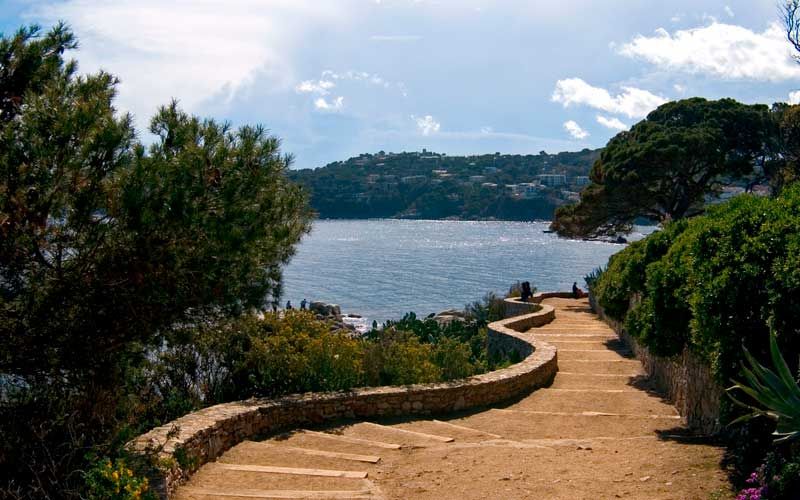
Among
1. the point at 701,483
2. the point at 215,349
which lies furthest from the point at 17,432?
the point at 701,483

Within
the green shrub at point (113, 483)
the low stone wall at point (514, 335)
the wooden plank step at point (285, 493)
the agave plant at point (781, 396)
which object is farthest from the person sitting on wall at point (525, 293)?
the green shrub at point (113, 483)

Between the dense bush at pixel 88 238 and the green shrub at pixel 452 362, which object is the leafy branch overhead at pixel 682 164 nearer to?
the green shrub at pixel 452 362

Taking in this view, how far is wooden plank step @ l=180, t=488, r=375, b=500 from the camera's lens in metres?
6.88

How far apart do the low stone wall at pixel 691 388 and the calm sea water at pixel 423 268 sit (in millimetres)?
25124

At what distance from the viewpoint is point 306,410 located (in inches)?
415

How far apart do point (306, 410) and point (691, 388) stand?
228 inches

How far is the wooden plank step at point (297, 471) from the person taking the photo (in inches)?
306

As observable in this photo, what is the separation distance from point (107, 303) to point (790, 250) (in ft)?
21.3

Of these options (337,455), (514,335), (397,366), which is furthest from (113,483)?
(514,335)

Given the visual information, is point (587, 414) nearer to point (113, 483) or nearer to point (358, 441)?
point (358, 441)

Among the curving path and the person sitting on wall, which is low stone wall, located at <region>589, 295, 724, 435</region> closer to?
the curving path

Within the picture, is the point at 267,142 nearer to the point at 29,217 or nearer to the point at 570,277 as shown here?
the point at 29,217

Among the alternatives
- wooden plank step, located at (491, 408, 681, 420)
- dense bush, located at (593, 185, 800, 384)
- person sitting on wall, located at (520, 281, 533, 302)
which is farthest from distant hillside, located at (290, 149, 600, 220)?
dense bush, located at (593, 185, 800, 384)

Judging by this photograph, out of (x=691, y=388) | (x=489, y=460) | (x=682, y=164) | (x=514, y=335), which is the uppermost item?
(x=682, y=164)
